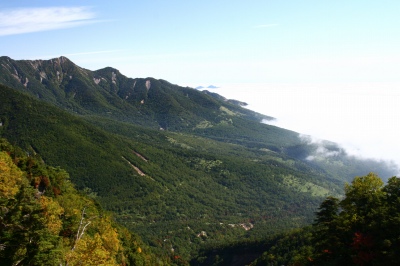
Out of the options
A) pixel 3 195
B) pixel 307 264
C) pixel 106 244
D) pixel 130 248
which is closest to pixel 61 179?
pixel 130 248

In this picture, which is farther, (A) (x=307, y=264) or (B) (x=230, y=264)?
(B) (x=230, y=264)

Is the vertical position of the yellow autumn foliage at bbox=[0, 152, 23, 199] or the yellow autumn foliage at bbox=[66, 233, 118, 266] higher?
the yellow autumn foliage at bbox=[0, 152, 23, 199]

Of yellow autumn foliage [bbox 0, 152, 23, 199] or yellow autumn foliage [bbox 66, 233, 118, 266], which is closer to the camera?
yellow autumn foliage [bbox 66, 233, 118, 266]

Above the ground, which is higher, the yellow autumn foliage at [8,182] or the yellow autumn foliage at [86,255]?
the yellow autumn foliage at [8,182]

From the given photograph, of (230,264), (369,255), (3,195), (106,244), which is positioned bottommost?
(230,264)

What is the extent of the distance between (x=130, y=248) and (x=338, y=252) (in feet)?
212

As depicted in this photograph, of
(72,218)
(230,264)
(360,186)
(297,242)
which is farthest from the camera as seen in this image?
(230,264)

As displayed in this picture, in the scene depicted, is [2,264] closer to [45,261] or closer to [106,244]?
[45,261]

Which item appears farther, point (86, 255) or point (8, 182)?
point (8, 182)

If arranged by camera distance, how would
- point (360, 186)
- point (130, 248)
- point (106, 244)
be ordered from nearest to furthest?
point (360, 186) → point (106, 244) → point (130, 248)

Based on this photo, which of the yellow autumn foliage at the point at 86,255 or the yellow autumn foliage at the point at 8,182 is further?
the yellow autumn foliage at the point at 8,182

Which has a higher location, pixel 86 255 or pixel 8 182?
pixel 8 182

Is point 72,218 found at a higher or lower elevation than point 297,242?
higher

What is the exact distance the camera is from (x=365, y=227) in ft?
157
